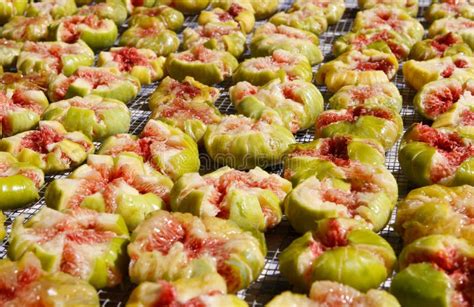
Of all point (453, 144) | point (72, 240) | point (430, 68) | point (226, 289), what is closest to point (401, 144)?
point (453, 144)

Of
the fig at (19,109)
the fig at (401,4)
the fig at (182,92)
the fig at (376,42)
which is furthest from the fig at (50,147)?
the fig at (401,4)

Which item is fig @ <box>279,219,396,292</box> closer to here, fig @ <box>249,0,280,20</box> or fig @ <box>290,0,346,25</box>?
fig @ <box>290,0,346,25</box>

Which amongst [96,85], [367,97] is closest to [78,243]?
[96,85]

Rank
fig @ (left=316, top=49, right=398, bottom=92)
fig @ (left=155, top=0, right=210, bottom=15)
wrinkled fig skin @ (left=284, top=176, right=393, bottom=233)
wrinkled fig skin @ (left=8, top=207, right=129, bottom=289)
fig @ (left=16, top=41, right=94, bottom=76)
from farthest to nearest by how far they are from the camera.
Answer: fig @ (left=155, top=0, right=210, bottom=15)
fig @ (left=16, top=41, right=94, bottom=76)
fig @ (left=316, top=49, right=398, bottom=92)
wrinkled fig skin @ (left=284, top=176, right=393, bottom=233)
wrinkled fig skin @ (left=8, top=207, right=129, bottom=289)

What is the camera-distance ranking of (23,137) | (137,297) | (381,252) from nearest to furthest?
1. (137,297)
2. (381,252)
3. (23,137)

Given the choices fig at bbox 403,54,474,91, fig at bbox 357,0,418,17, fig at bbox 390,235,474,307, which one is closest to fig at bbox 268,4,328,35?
fig at bbox 357,0,418,17

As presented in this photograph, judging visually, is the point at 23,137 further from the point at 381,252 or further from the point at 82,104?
the point at 381,252
